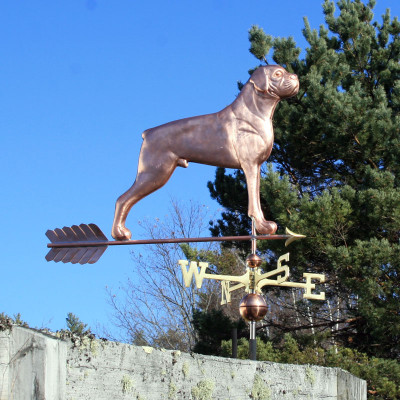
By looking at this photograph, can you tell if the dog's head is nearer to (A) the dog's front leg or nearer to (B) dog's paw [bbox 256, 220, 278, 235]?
(A) the dog's front leg

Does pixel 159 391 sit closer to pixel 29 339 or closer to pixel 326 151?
pixel 29 339

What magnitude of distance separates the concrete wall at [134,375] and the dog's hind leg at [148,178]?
1761 mm

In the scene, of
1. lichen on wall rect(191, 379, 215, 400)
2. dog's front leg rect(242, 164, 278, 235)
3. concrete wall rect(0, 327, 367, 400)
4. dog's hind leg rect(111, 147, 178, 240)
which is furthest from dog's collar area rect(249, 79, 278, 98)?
lichen on wall rect(191, 379, 215, 400)

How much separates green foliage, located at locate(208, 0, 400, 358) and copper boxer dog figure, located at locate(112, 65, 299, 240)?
4684 millimetres

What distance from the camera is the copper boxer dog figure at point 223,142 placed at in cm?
441

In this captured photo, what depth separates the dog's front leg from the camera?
4316 mm

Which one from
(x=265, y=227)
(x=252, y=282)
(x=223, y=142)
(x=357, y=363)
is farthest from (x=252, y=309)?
(x=357, y=363)

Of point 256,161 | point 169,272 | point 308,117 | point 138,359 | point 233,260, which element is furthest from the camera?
point 169,272

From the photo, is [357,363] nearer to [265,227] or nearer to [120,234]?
[265,227]

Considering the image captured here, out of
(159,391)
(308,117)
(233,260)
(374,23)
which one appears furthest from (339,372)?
(233,260)

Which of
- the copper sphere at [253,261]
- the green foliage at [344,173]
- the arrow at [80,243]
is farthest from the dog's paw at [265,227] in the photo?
the green foliage at [344,173]

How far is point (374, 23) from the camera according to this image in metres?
12.3

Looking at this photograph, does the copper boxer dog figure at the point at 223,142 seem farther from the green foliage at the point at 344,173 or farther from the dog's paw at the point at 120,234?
the green foliage at the point at 344,173

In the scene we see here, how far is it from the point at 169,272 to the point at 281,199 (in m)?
7.40
